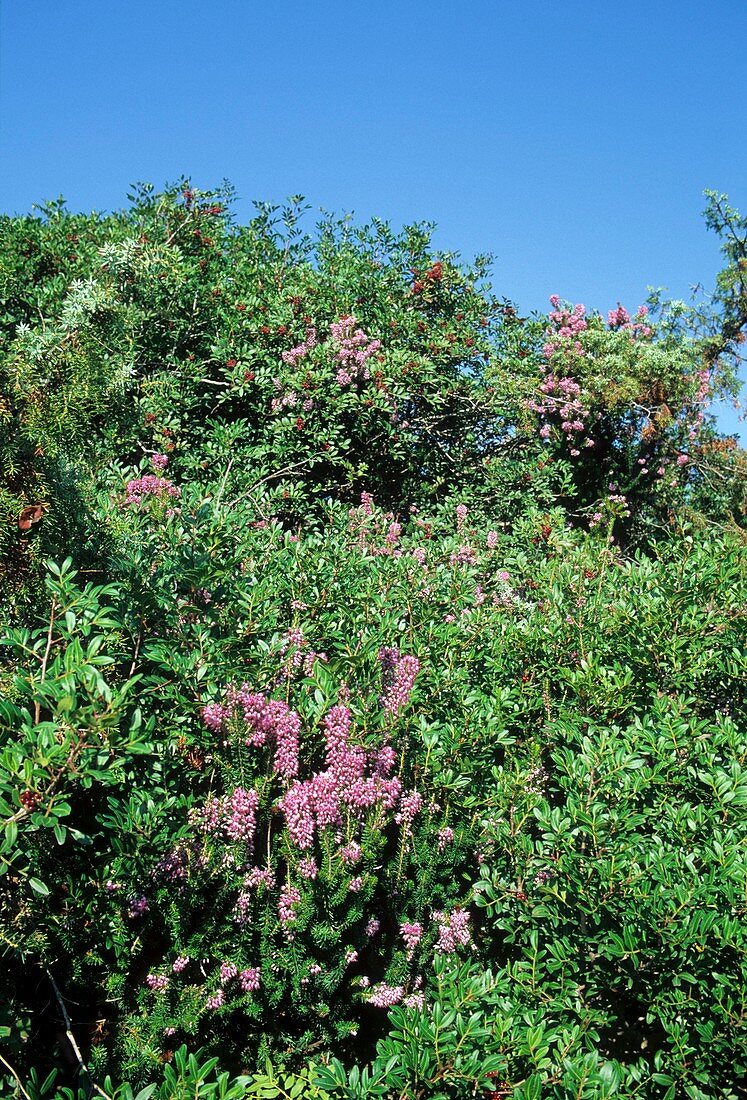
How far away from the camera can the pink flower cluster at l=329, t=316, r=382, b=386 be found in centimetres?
769

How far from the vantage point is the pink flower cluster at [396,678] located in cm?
310

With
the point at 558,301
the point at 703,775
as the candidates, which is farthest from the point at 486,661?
the point at 558,301

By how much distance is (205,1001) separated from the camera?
2.73 m

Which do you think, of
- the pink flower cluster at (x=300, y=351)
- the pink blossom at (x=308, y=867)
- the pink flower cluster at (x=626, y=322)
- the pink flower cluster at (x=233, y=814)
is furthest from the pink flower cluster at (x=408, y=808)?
the pink flower cluster at (x=626, y=322)

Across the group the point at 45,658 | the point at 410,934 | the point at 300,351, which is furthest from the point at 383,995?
the point at 300,351

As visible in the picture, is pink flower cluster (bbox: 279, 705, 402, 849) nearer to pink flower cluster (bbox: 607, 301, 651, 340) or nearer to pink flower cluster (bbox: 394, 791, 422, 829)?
pink flower cluster (bbox: 394, 791, 422, 829)

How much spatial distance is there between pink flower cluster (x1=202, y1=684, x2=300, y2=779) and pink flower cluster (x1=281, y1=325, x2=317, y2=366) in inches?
209

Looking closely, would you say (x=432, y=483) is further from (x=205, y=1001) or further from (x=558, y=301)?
(x=205, y=1001)

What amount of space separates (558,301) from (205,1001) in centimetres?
981

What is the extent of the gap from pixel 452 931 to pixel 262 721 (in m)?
1.09

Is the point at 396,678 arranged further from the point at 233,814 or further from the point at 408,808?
the point at 233,814

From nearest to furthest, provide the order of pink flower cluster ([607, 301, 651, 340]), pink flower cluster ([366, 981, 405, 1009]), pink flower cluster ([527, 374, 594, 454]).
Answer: pink flower cluster ([366, 981, 405, 1009])
pink flower cluster ([527, 374, 594, 454])
pink flower cluster ([607, 301, 651, 340])

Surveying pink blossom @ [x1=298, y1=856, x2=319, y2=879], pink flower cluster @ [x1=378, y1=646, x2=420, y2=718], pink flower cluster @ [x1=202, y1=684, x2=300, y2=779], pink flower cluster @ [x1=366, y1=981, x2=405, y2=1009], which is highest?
pink flower cluster @ [x1=378, y1=646, x2=420, y2=718]

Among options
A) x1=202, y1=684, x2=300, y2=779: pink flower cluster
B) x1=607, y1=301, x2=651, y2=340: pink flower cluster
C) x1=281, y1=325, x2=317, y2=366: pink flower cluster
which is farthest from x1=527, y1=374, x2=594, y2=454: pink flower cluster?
x1=202, y1=684, x2=300, y2=779: pink flower cluster
